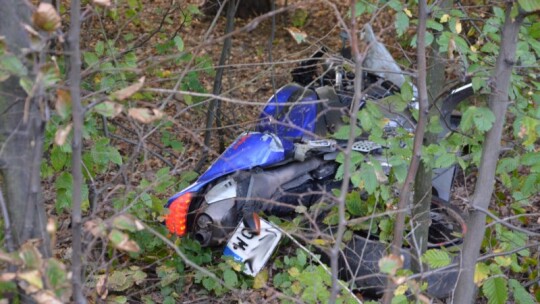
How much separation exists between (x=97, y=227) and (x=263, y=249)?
2.24m

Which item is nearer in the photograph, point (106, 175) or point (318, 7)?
point (106, 175)

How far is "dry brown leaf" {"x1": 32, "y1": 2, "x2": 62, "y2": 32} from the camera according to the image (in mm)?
1957

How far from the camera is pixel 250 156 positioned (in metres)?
4.41

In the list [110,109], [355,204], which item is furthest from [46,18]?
[355,204]

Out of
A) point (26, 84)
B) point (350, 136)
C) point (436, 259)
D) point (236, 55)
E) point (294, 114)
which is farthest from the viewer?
point (236, 55)

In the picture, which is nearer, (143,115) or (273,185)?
(143,115)

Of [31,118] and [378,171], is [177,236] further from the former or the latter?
[31,118]

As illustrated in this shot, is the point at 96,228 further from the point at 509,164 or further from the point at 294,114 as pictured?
the point at 294,114

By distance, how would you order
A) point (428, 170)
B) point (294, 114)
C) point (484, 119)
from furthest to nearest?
1. point (294, 114)
2. point (428, 170)
3. point (484, 119)

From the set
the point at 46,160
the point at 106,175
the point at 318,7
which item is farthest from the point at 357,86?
the point at 318,7

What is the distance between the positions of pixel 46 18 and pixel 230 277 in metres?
2.62

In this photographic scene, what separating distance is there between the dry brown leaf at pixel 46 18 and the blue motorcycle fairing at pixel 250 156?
7.82ft

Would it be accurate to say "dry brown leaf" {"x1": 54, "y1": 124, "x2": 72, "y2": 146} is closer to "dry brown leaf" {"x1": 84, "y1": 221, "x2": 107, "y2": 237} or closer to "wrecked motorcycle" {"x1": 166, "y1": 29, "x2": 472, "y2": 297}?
"dry brown leaf" {"x1": 84, "y1": 221, "x2": 107, "y2": 237}

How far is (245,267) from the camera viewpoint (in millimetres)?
4336
